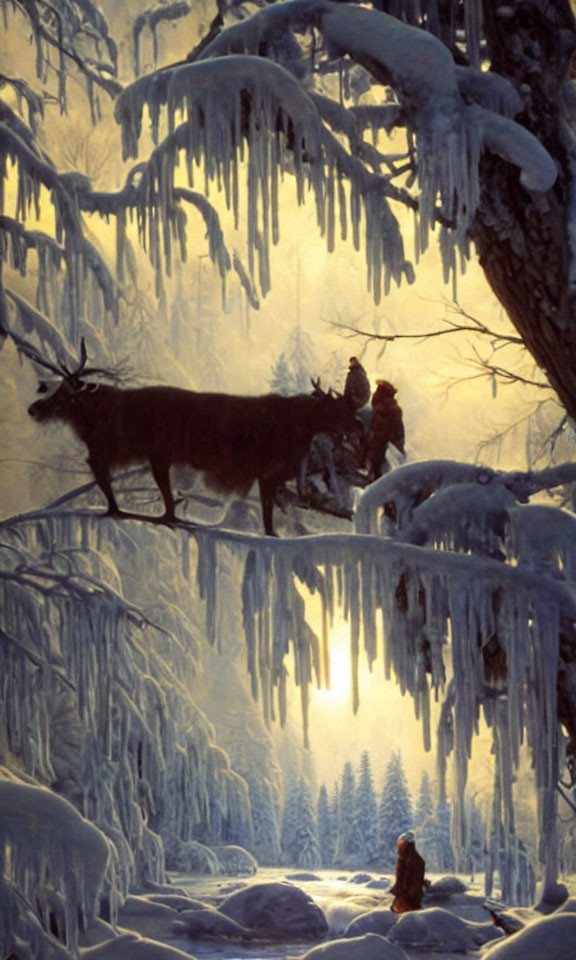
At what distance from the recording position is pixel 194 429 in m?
3.79

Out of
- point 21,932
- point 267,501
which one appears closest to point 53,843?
point 21,932

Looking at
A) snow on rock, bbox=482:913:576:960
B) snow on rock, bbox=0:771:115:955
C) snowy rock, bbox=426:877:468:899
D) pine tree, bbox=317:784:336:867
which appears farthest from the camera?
pine tree, bbox=317:784:336:867

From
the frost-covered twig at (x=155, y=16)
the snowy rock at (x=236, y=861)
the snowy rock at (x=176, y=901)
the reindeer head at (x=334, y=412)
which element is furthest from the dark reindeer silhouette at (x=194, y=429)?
the snowy rock at (x=176, y=901)

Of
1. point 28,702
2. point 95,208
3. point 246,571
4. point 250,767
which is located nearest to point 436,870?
point 250,767

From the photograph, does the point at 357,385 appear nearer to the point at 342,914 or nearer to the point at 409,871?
the point at 409,871

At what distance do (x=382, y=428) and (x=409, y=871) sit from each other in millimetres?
1643

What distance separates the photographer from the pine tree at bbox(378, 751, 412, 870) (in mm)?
4215

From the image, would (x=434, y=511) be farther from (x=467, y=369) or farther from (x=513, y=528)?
(x=467, y=369)

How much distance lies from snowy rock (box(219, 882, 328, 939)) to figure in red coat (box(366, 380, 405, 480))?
1.64 metres

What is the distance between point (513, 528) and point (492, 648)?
315 millimetres

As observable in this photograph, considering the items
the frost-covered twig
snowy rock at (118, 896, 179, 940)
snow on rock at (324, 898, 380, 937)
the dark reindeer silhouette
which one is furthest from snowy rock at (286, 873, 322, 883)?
the frost-covered twig

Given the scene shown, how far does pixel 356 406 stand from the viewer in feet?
12.6

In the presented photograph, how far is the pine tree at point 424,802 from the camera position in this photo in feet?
13.9

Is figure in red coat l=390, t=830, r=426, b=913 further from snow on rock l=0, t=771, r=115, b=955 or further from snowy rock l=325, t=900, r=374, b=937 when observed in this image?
snow on rock l=0, t=771, r=115, b=955
